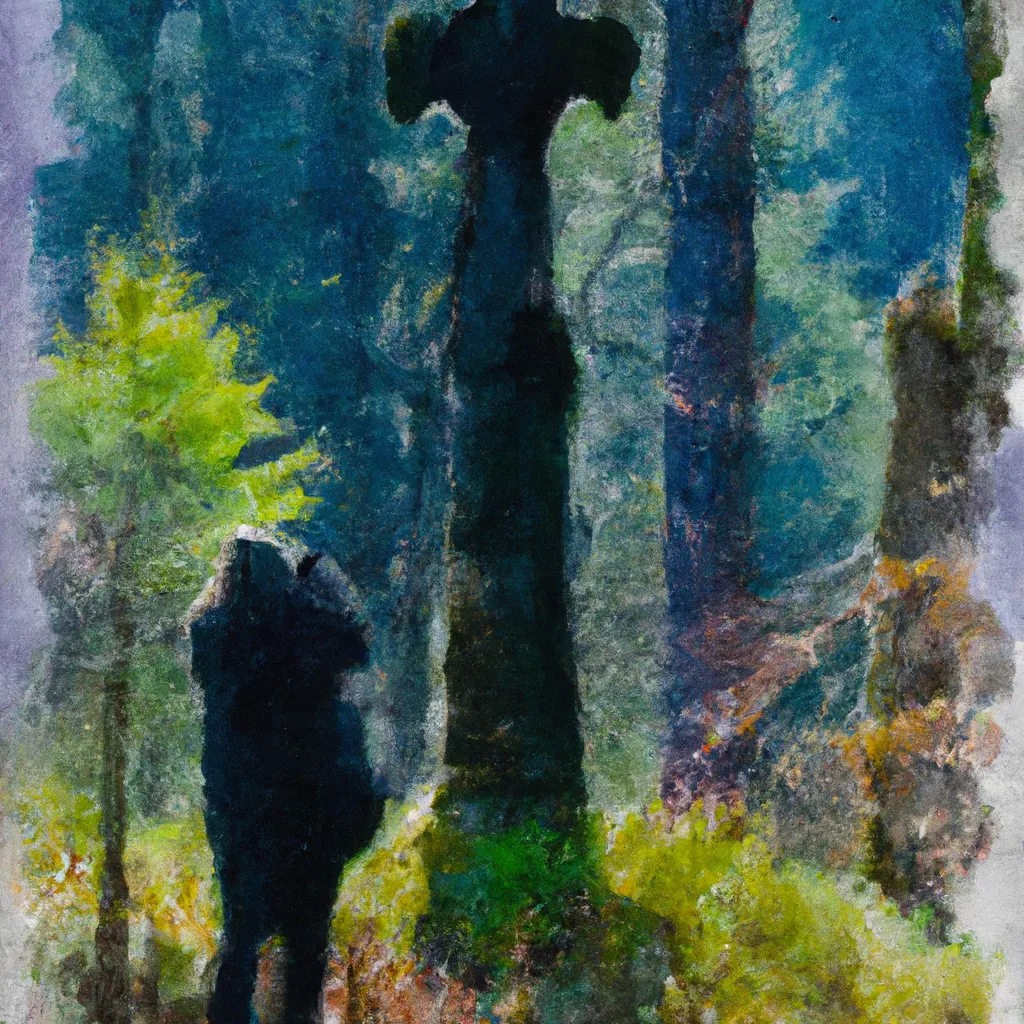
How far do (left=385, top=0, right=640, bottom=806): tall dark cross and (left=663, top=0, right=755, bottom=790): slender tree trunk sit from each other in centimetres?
21

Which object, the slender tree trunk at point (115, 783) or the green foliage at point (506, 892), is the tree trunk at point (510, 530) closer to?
the green foliage at point (506, 892)

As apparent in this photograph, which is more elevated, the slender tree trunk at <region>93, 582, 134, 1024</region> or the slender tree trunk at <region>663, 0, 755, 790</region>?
the slender tree trunk at <region>663, 0, 755, 790</region>

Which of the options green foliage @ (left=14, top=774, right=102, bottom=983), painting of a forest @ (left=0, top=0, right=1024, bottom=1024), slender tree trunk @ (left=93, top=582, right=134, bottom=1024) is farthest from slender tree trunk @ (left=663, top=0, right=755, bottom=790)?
green foliage @ (left=14, top=774, right=102, bottom=983)

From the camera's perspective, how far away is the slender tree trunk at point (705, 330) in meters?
2.95

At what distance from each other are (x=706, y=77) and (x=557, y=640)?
159 centimetres

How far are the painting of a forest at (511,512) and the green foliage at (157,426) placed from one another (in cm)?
1

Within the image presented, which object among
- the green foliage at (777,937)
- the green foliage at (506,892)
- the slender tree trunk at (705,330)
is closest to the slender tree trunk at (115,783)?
the green foliage at (506,892)

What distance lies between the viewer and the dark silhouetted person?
2967 millimetres

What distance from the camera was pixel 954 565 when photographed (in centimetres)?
299

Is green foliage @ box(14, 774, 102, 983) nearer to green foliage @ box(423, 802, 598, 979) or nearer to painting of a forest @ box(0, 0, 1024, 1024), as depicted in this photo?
painting of a forest @ box(0, 0, 1024, 1024)

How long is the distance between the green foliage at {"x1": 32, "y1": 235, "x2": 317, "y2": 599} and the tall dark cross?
0.50 m

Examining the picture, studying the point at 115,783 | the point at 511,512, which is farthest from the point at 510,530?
the point at 115,783

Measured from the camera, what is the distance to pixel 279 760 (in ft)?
9.76

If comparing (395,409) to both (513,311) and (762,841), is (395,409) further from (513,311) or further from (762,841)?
(762,841)
